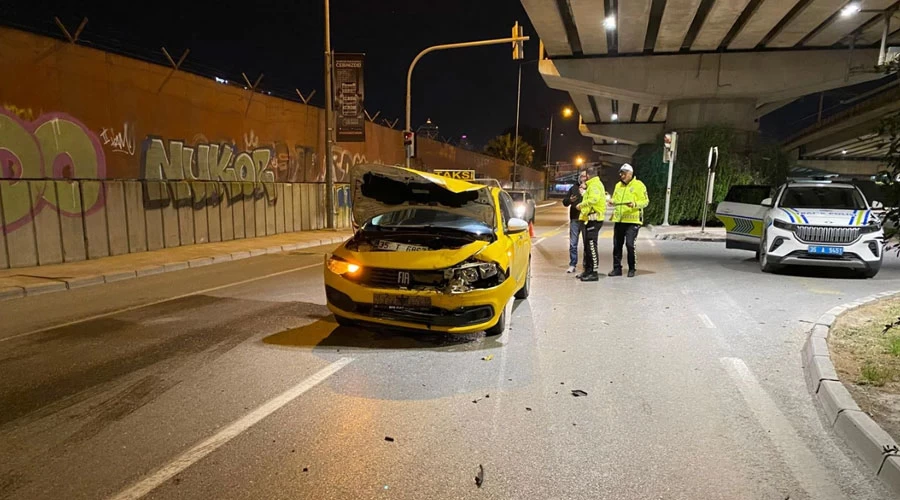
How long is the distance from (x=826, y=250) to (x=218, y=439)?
33.3ft

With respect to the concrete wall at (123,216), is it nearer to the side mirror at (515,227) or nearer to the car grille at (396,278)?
the car grille at (396,278)

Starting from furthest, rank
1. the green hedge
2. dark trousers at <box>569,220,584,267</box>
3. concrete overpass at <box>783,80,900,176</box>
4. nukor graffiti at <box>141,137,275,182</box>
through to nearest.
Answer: concrete overpass at <box>783,80,900,176</box>, the green hedge, nukor graffiti at <box>141,137,275,182</box>, dark trousers at <box>569,220,584,267</box>

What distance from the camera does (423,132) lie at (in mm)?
30797

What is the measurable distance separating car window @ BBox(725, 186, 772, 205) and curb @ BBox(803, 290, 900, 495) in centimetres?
817

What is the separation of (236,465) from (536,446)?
1.89 m

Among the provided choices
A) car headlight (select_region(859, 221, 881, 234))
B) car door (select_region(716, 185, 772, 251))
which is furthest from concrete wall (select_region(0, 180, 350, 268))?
car headlight (select_region(859, 221, 881, 234))

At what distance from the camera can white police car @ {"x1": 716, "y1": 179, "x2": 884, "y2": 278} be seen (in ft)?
29.7

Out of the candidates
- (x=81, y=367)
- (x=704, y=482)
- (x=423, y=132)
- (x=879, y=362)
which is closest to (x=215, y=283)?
(x=81, y=367)

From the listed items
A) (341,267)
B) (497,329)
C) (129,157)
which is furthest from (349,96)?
(497,329)

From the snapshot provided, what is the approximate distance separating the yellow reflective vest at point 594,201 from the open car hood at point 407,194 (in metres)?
3.11

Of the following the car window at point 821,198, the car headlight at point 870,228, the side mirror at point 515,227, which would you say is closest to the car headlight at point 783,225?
the car window at point 821,198

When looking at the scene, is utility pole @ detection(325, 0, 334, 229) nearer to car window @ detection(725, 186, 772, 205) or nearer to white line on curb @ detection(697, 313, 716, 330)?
car window @ detection(725, 186, 772, 205)

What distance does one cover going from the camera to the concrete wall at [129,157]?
9984 mm

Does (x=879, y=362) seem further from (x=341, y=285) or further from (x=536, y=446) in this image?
(x=341, y=285)
